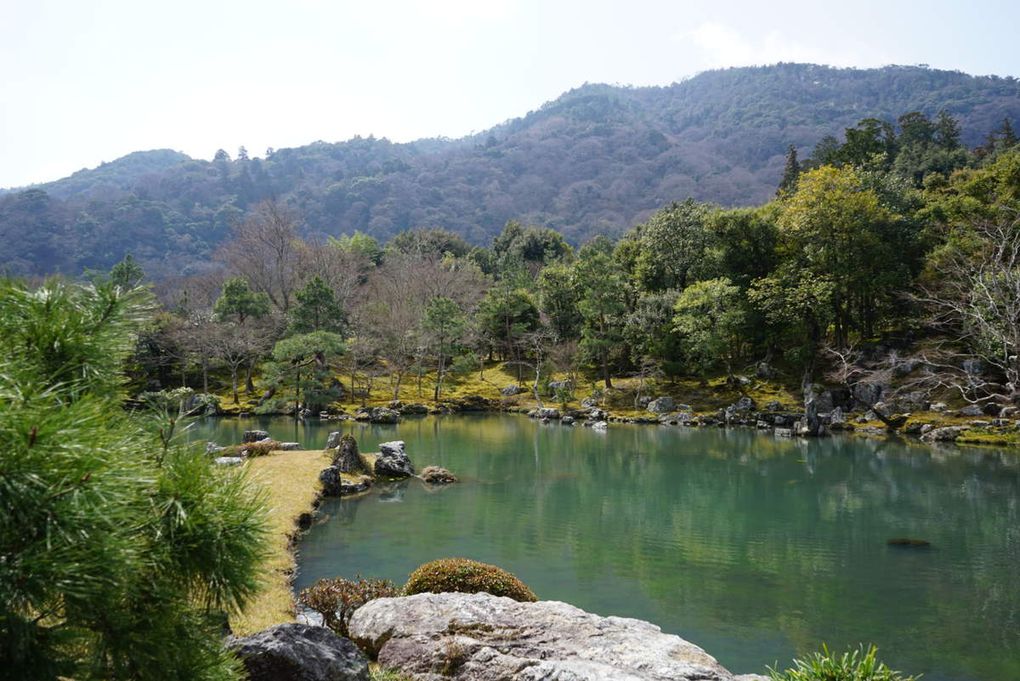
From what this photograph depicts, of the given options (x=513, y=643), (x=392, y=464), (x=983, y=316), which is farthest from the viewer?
(x=983, y=316)

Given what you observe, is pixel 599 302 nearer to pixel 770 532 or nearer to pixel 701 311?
pixel 701 311

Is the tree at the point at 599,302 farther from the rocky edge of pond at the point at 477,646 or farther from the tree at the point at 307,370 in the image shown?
the rocky edge of pond at the point at 477,646

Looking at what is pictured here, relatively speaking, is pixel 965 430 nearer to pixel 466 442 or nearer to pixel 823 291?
pixel 823 291

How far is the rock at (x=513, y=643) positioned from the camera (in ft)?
23.5

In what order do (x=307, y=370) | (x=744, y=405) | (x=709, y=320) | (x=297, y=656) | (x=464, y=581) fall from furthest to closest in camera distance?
1. (x=709, y=320)
2. (x=307, y=370)
3. (x=744, y=405)
4. (x=464, y=581)
5. (x=297, y=656)

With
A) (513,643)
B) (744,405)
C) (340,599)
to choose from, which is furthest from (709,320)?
(513,643)

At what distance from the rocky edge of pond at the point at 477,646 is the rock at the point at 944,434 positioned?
3145 centimetres

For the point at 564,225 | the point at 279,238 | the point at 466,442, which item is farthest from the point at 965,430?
the point at 564,225

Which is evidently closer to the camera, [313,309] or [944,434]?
[944,434]

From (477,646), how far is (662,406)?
38.1 metres

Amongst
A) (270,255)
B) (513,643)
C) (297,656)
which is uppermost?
(270,255)

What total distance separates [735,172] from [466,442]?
18429 cm

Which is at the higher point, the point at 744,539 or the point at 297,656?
the point at 297,656

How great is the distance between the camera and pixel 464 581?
1047cm
